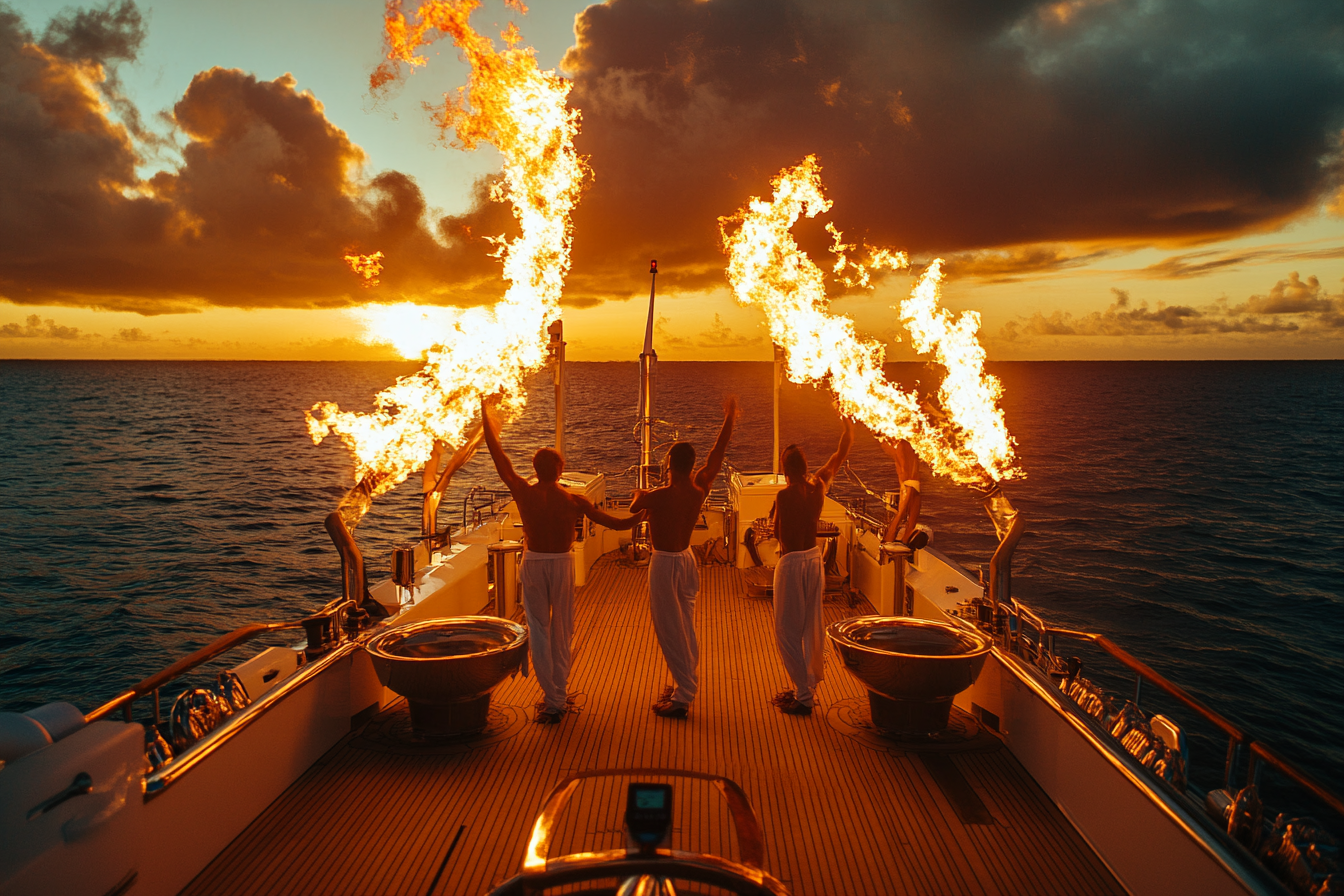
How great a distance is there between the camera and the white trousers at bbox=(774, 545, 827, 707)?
5.96 metres

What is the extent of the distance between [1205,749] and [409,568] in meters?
12.7

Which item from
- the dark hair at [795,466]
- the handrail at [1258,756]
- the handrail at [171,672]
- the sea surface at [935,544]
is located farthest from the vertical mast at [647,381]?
the handrail at [1258,756]

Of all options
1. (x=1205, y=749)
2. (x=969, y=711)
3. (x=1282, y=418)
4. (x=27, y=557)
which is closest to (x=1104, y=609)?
(x=1205, y=749)

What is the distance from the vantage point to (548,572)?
5.77m

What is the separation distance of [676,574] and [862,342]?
4270mm

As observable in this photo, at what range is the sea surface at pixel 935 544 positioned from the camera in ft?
50.4

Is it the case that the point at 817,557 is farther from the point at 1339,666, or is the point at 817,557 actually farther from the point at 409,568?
the point at 1339,666

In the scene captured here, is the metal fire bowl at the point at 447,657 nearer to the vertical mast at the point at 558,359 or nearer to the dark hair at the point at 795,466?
the dark hair at the point at 795,466

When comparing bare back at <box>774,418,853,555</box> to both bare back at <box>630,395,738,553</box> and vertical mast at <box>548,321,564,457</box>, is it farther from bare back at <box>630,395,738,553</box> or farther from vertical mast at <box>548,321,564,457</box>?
vertical mast at <box>548,321,564,457</box>

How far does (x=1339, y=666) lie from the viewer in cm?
1555

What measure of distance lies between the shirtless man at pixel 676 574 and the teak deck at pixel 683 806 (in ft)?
1.05

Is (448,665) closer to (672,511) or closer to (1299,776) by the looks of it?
(672,511)

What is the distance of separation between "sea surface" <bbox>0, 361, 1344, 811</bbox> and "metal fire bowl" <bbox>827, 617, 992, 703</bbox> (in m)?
6.24

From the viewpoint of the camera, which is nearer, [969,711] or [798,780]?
[798,780]
